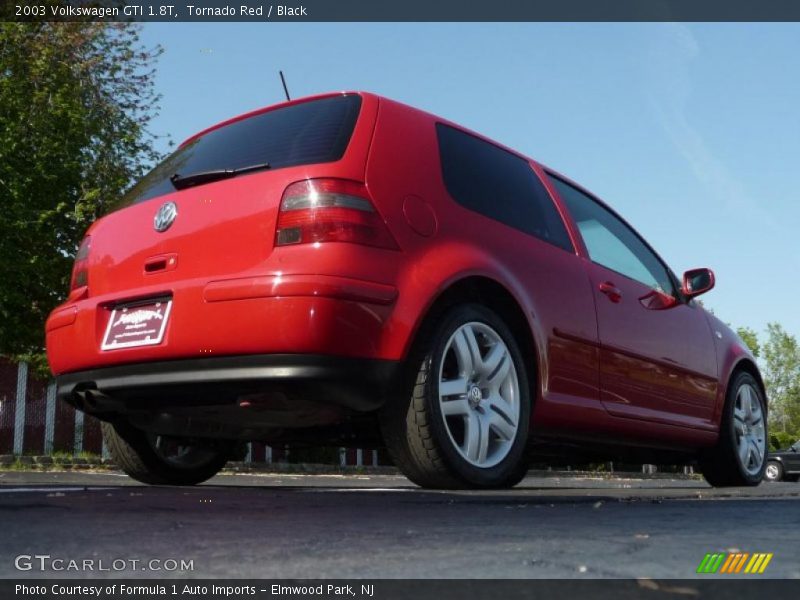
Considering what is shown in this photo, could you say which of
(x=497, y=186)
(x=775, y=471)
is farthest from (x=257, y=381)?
(x=775, y=471)

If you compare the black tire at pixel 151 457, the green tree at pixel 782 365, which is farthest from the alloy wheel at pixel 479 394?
the green tree at pixel 782 365

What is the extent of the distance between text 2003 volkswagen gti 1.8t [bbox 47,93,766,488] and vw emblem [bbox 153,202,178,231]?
11 millimetres

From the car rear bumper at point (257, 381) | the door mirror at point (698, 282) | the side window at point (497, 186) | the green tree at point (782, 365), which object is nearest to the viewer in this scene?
the car rear bumper at point (257, 381)

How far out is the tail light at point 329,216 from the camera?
3570 mm

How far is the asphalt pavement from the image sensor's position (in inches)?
63.5

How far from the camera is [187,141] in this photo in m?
4.77

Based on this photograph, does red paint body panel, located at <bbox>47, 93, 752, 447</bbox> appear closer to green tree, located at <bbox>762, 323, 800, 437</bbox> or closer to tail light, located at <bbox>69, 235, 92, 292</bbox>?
tail light, located at <bbox>69, 235, 92, 292</bbox>

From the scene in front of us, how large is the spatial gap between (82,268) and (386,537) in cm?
282

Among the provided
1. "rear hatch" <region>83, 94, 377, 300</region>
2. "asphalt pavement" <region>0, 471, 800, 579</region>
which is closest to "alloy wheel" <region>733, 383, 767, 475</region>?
"asphalt pavement" <region>0, 471, 800, 579</region>

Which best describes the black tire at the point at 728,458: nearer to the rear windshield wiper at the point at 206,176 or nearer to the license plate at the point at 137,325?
the rear windshield wiper at the point at 206,176

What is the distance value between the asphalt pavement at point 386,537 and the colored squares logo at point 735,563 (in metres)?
0.02

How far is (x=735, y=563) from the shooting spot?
1682 millimetres
